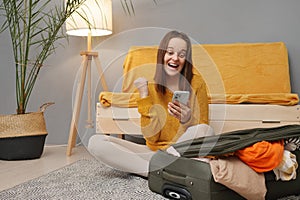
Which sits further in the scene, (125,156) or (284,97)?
(284,97)

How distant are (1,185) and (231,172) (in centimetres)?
104

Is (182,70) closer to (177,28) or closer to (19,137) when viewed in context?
(19,137)

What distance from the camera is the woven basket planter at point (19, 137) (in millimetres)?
2365

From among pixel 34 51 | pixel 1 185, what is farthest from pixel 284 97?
pixel 34 51

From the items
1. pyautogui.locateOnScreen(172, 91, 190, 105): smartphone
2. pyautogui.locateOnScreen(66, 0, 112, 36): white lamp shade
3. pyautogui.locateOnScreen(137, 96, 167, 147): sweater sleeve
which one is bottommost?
pyautogui.locateOnScreen(137, 96, 167, 147): sweater sleeve

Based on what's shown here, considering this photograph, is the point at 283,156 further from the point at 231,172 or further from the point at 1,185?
the point at 1,185

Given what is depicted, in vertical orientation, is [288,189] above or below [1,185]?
above

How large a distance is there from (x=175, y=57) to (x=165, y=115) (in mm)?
221

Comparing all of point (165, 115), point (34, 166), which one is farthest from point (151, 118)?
point (34, 166)

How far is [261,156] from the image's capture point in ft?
4.26

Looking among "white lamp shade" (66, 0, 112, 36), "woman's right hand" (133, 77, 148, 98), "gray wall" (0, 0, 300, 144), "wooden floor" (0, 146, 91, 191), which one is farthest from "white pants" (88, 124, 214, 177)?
"white lamp shade" (66, 0, 112, 36)

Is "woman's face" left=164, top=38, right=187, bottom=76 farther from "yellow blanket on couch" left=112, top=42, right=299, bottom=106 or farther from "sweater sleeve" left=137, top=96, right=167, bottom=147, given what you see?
"yellow blanket on couch" left=112, top=42, right=299, bottom=106

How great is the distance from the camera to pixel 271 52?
2.60m

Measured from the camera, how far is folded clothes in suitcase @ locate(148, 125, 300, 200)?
4.24 ft
